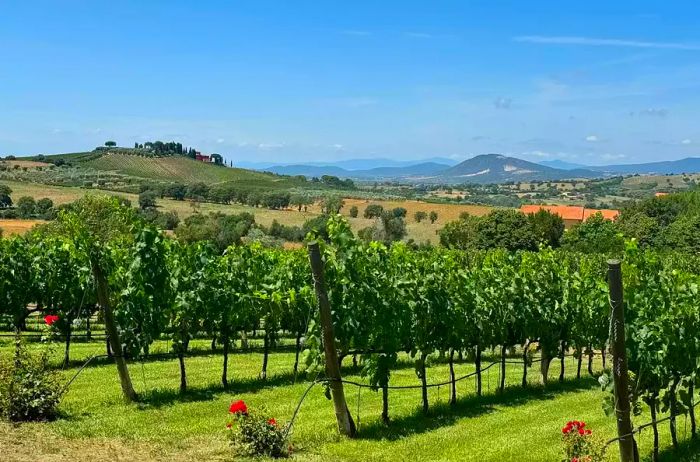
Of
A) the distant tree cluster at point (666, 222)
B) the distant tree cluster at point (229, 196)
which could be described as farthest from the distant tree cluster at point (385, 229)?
the distant tree cluster at point (666, 222)

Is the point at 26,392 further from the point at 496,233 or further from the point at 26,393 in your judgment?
the point at 496,233

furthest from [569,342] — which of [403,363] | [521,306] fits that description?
[403,363]

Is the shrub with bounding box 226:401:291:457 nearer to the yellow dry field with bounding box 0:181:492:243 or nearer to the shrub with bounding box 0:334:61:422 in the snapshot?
the shrub with bounding box 0:334:61:422

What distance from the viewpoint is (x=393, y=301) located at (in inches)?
469

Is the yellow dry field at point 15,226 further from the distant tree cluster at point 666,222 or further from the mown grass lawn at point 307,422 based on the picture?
the distant tree cluster at point 666,222

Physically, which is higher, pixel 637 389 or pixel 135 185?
pixel 135 185

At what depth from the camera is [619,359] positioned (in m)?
7.79

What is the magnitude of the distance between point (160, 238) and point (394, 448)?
253 inches

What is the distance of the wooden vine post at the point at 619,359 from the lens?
24.8ft

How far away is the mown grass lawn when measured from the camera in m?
9.80

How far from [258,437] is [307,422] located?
7.43ft

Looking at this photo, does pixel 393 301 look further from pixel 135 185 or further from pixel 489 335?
pixel 135 185

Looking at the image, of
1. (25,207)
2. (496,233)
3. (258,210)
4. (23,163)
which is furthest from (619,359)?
(23,163)

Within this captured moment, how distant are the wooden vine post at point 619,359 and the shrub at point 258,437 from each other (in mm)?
4554
